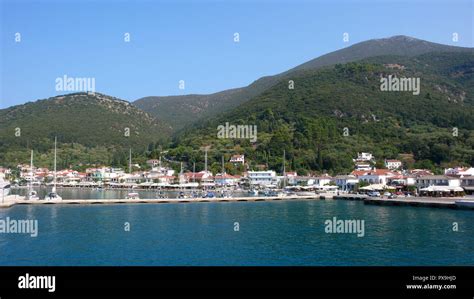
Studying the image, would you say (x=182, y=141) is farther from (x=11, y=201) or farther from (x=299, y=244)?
(x=299, y=244)

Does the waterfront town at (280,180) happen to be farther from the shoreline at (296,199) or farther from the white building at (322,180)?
the shoreline at (296,199)

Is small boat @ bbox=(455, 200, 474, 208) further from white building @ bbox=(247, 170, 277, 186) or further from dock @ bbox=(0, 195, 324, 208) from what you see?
white building @ bbox=(247, 170, 277, 186)

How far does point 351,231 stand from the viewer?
27.5m

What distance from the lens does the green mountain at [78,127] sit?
377 ft

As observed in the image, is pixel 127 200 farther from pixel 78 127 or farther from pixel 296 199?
pixel 78 127

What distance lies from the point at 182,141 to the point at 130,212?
235 feet

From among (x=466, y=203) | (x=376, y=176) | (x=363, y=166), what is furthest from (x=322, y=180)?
(x=466, y=203)

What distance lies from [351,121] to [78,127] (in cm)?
7456

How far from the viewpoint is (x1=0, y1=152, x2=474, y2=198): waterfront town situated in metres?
54.5

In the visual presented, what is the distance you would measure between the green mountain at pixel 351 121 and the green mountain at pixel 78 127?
25.2 meters

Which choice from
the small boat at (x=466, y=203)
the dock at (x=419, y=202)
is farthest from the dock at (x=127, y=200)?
the small boat at (x=466, y=203)

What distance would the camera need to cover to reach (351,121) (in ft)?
348

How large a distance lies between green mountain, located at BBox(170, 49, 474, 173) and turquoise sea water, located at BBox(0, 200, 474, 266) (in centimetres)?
5023

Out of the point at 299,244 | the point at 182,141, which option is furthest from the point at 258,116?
the point at 299,244
